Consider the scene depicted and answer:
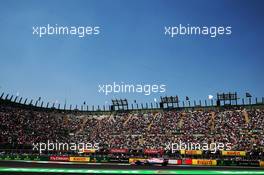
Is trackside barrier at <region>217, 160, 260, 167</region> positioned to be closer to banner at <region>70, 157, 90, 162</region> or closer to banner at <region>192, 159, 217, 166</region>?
banner at <region>192, 159, 217, 166</region>

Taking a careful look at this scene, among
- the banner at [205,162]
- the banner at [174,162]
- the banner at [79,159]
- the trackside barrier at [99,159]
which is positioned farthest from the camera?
the banner at [79,159]

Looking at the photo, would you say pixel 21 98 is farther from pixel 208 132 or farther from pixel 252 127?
pixel 252 127

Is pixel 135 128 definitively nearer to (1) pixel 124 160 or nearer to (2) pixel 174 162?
(1) pixel 124 160

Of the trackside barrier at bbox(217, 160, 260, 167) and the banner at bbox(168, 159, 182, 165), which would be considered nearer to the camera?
the trackside barrier at bbox(217, 160, 260, 167)

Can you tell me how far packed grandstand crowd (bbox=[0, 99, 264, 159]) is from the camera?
86875 mm

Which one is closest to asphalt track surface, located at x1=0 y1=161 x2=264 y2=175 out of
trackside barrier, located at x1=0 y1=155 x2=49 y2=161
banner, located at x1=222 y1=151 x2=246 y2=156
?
trackside barrier, located at x1=0 y1=155 x2=49 y2=161

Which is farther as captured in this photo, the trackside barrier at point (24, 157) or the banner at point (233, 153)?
the banner at point (233, 153)

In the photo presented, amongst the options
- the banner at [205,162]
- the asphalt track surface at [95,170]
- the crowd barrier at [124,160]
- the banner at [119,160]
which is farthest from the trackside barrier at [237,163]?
the banner at [119,160]

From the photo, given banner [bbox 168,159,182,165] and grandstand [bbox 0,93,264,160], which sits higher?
grandstand [bbox 0,93,264,160]

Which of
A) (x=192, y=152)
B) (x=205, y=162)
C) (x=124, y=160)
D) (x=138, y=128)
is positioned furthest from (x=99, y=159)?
(x=138, y=128)

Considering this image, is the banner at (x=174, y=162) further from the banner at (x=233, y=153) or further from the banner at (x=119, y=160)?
the banner at (x=233, y=153)

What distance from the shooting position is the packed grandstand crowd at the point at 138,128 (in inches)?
3420

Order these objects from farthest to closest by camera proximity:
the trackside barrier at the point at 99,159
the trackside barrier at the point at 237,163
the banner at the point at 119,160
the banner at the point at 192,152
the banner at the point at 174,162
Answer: the banner at the point at 192,152 → the trackside barrier at the point at 99,159 → the banner at the point at 119,160 → the banner at the point at 174,162 → the trackside barrier at the point at 237,163

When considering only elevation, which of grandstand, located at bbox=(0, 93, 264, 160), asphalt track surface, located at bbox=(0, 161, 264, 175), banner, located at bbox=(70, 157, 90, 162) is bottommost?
banner, located at bbox=(70, 157, 90, 162)
